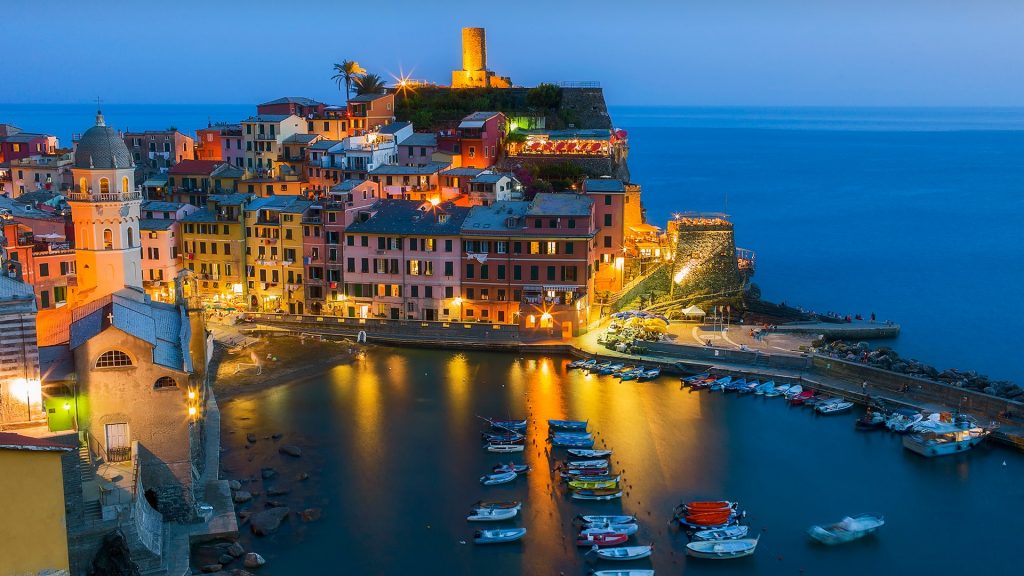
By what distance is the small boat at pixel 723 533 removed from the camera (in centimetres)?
3019

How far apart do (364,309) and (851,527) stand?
105ft

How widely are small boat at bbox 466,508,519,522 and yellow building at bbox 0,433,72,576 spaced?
1361 cm

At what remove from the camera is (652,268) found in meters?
60.0

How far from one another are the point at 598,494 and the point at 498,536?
178 inches

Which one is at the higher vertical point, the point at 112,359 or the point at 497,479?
the point at 112,359

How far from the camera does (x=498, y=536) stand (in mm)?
30469

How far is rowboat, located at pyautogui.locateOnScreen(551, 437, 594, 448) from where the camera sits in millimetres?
38050

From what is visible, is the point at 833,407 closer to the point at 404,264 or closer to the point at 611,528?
the point at 611,528

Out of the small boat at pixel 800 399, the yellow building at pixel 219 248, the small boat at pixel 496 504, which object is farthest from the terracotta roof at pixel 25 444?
the yellow building at pixel 219 248

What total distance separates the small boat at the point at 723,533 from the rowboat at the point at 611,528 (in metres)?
1.89

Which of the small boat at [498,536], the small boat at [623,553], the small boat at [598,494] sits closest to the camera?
the small boat at [623,553]

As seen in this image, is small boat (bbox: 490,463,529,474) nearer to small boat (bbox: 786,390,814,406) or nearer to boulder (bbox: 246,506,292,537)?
boulder (bbox: 246,506,292,537)

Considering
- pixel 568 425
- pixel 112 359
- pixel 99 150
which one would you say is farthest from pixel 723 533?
pixel 99 150

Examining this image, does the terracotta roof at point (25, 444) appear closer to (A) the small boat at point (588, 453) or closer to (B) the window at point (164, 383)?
(B) the window at point (164, 383)
